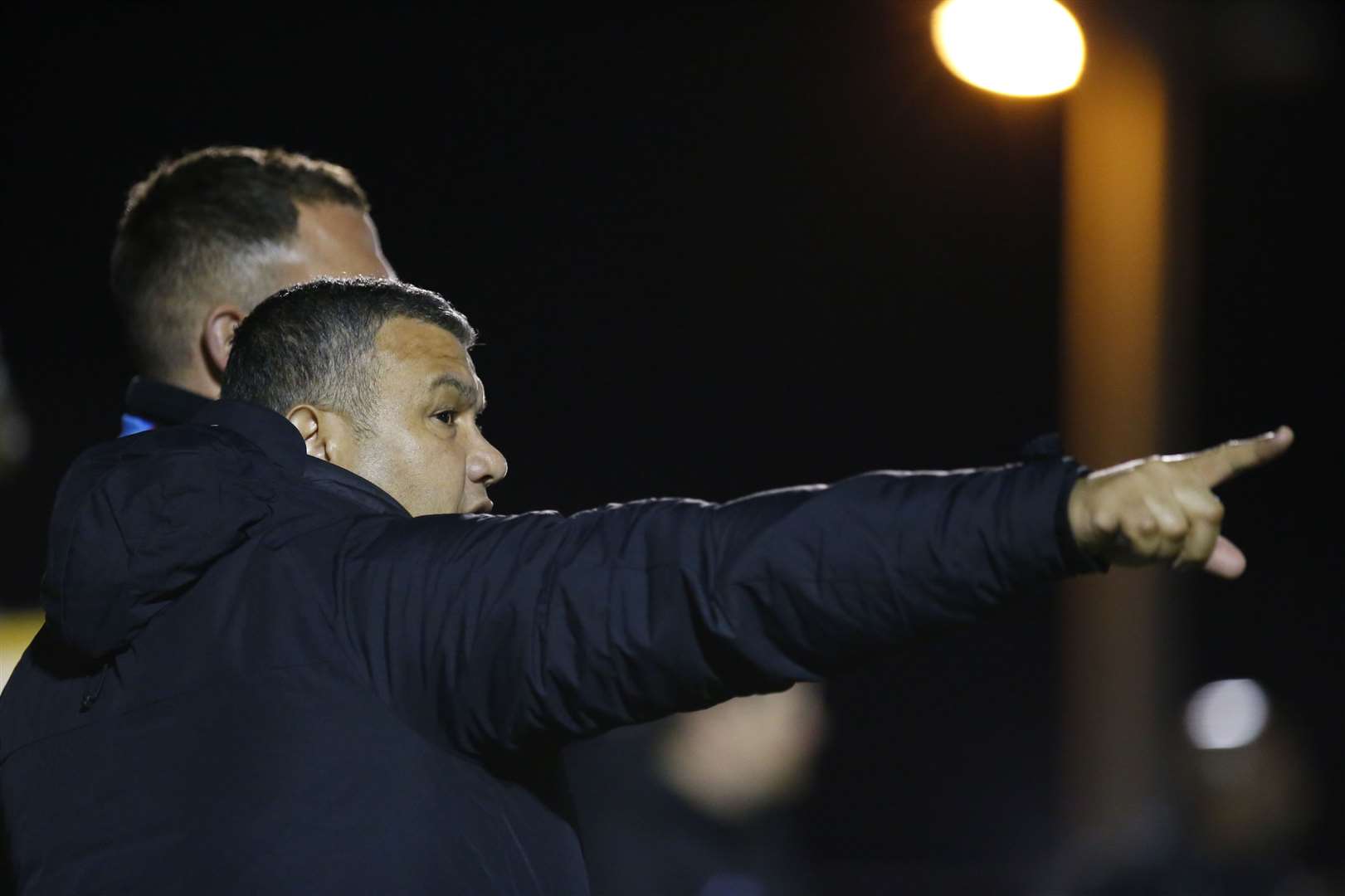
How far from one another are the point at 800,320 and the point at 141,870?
7.46 meters

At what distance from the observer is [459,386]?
1.90 meters

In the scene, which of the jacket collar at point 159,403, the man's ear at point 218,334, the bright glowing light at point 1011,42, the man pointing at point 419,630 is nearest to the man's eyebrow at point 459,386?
the man pointing at point 419,630

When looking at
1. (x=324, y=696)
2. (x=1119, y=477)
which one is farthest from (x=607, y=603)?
(x=1119, y=477)

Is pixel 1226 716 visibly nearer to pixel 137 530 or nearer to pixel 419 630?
pixel 419 630

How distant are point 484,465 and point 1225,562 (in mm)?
937

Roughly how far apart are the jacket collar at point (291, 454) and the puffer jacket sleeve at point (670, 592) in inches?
6.0

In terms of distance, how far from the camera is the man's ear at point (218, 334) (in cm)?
263

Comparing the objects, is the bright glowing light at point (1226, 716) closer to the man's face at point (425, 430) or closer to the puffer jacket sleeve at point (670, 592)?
the man's face at point (425, 430)

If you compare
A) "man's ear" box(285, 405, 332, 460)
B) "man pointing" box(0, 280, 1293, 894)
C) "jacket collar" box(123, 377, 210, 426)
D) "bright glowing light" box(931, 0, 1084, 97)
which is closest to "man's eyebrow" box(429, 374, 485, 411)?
"man's ear" box(285, 405, 332, 460)

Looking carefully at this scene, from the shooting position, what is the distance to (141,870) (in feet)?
4.77

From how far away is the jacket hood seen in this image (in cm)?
150

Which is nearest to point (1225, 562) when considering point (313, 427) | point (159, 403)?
point (313, 427)

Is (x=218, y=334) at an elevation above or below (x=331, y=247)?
below

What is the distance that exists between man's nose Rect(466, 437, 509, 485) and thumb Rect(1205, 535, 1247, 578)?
909 millimetres
